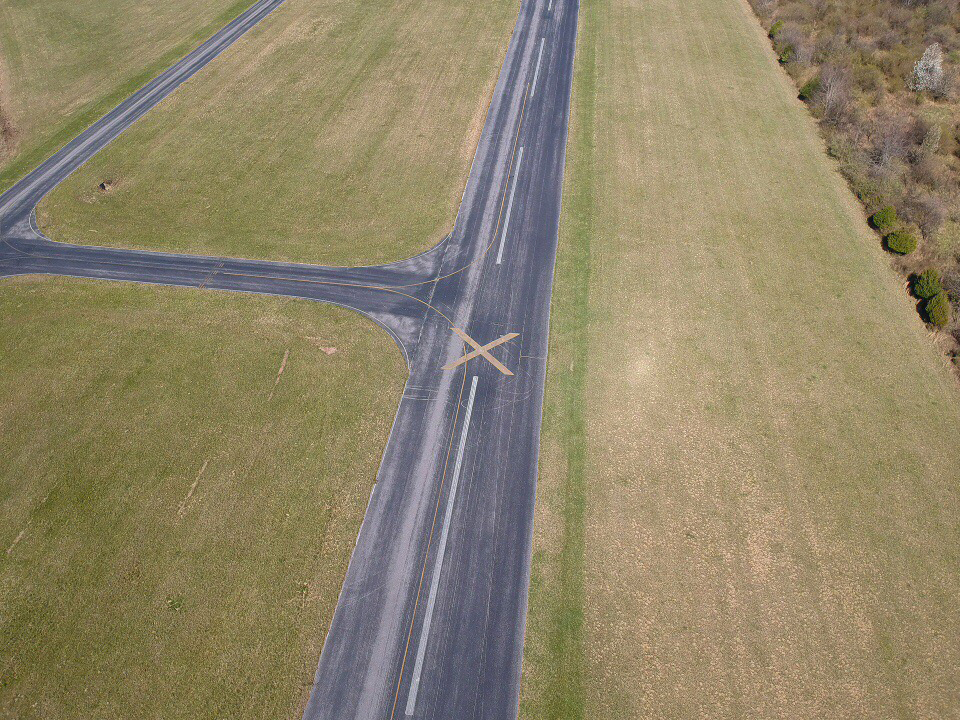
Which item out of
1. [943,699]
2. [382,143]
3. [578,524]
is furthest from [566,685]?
[382,143]

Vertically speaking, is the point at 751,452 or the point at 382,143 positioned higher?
the point at 382,143


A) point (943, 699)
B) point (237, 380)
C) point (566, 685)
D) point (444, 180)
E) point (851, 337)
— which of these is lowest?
point (943, 699)

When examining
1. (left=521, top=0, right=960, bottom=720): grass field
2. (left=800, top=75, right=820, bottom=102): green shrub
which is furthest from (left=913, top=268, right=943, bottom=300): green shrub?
(left=800, top=75, right=820, bottom=102): green shrub

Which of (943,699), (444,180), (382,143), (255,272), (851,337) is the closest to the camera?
(943,699)

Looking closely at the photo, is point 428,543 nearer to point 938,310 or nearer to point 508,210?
point 508,210

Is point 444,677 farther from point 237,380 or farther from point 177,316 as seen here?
point 177,316

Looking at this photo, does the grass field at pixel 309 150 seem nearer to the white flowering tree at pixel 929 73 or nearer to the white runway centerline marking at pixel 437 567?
the white runway centerline marking at pixel 437 567

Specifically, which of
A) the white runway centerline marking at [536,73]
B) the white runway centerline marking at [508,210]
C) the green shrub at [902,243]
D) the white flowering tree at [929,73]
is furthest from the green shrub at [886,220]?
the white runway centerline marking at [536,73]
